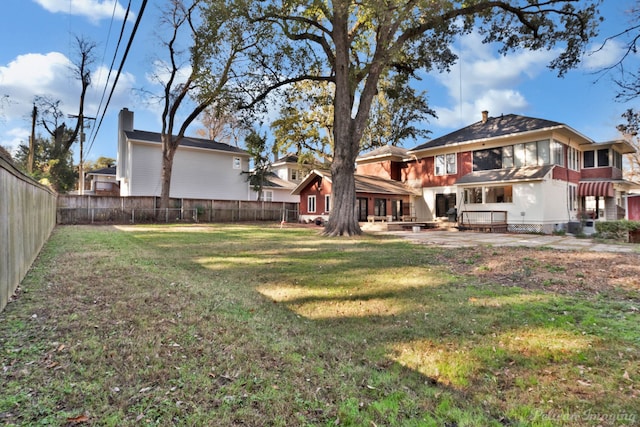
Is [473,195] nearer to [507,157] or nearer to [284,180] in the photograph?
[507,157]

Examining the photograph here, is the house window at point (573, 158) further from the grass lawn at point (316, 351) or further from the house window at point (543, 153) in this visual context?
the grass lawn at point (316, 351)

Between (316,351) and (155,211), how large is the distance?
23853 millimetres

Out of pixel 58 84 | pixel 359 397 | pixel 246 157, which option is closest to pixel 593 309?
pixel 359 397

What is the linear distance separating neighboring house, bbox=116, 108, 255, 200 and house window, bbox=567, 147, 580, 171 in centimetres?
2447

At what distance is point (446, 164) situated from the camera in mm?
24281

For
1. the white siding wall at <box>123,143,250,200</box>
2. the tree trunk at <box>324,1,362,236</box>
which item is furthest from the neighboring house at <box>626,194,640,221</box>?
the white siding wall at <box>123,143,250,200</box>

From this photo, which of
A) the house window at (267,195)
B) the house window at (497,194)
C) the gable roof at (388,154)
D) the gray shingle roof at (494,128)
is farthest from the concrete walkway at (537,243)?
the house window at (267,195)

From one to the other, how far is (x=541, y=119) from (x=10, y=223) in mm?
23950

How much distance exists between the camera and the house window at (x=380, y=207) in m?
24.2

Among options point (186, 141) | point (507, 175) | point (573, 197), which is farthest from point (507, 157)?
point (186, 141)

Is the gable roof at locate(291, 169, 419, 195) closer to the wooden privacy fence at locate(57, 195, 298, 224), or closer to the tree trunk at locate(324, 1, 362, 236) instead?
the wooden privacy fence at locate(57, 195, 298, 224)

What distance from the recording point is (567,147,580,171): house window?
70.0 feet

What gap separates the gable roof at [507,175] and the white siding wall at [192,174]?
19.1 metres

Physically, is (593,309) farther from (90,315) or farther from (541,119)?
(541,119)
